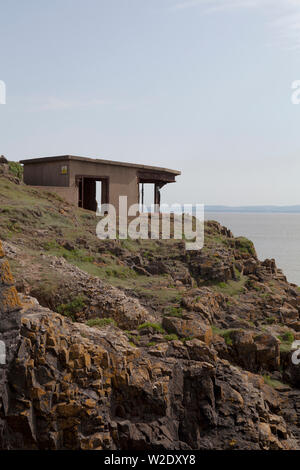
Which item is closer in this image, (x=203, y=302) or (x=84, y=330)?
(x=84, y=330)

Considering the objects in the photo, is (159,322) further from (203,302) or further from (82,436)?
(82,436)

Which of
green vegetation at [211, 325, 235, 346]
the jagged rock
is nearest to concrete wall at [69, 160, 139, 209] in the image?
green vegetation at [211, 325, 235, 346]

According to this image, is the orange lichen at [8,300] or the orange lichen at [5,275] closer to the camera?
the orange lichen at [8,300]

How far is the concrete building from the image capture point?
86.2 feet

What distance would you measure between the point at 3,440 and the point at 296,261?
203ft

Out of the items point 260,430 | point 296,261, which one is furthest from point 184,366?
point 296,261

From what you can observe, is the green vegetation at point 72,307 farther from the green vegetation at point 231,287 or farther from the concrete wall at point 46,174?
the concrete wall at point 46,174

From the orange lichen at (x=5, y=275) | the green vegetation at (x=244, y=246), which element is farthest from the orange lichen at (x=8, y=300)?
the green vegetation at (x=244, y=246)

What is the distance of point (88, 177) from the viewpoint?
88.7ft

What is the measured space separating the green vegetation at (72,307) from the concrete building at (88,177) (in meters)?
12.7

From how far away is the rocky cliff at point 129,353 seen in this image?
8281 millimetres

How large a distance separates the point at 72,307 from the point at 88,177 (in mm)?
14139

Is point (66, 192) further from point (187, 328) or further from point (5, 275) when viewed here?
point (5, 275)

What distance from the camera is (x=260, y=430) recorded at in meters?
10.1
